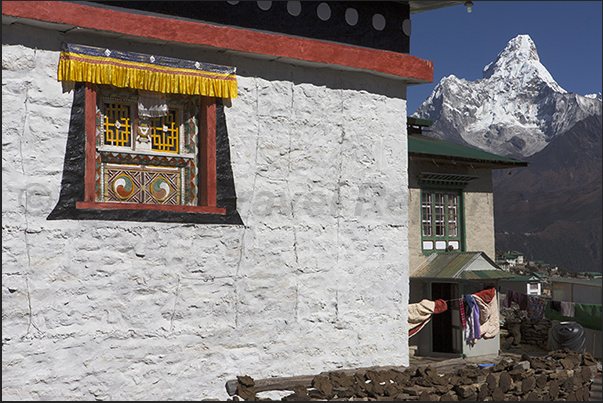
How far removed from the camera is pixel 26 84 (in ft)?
16.7

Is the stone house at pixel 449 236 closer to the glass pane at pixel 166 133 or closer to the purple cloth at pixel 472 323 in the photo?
the purple cloth at pixel 472 323

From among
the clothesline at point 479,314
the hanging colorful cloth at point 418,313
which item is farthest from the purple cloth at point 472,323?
the hanging colorful cloth at point 418,313

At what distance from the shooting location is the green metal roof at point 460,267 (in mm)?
12422

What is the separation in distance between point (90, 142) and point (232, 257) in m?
1.54

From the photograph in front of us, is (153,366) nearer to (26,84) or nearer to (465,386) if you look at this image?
(26,84)

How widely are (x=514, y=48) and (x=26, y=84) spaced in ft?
341

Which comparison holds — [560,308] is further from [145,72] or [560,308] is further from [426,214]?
[145,72]

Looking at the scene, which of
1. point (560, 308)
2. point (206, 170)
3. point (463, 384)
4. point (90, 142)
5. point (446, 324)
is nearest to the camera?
point (90, 142)

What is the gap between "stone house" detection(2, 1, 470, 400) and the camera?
16.8 ft

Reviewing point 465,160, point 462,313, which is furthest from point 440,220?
point 462,313

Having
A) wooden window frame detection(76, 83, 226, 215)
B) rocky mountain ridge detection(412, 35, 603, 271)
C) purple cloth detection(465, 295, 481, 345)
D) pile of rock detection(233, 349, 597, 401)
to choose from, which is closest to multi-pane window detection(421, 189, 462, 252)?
purple cloth detection(465, 295, 481, 345)

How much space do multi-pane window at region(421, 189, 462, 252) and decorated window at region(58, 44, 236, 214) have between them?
8191 millimetres

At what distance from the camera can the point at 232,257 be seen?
19.5 ft

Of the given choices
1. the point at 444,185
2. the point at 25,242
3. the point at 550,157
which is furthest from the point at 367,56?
the point at 550,157
